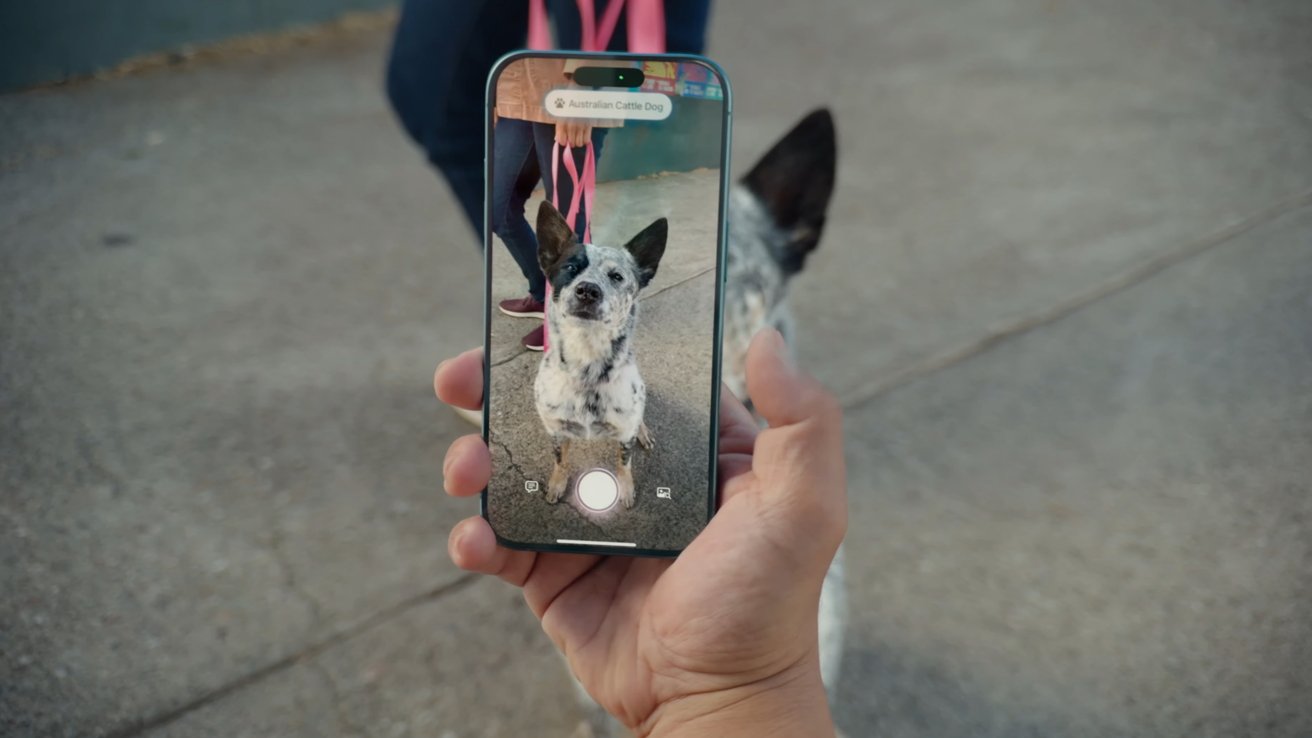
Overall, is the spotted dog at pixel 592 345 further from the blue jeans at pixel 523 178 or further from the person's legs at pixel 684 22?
the person's legs at pixel 684 22

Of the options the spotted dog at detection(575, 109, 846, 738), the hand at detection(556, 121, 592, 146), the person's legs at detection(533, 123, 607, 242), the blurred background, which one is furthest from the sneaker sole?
the blurred background

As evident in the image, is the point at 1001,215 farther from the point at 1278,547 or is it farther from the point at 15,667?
the point at 15,667

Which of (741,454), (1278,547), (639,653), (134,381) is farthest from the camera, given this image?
(134,381)

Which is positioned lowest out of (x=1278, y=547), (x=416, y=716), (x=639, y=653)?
(x=416, y=716)

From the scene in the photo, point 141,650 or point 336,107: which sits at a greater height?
point 336,107

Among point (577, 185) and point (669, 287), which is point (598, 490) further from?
point (577, 185)

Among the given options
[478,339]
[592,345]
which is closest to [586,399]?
[592,345]

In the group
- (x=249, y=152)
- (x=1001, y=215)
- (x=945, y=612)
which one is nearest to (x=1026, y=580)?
(x=945, y=612)
